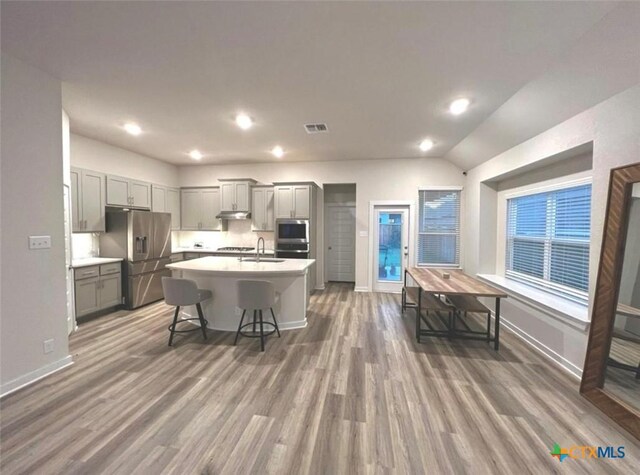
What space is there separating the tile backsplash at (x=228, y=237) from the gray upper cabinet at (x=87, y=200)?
1.92 metres

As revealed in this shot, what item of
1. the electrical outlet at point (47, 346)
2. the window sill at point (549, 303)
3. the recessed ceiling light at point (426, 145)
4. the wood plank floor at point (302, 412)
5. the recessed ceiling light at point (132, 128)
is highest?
the recessed ceiling light at point (426, 145)

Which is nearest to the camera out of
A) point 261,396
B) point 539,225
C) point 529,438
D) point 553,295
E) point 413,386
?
point 529,438

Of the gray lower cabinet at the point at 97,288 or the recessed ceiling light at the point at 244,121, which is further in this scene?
the gray lower cabinet at the point at 97,288

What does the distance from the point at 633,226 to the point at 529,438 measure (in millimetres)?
1767

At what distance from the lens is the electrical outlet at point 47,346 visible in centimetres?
240

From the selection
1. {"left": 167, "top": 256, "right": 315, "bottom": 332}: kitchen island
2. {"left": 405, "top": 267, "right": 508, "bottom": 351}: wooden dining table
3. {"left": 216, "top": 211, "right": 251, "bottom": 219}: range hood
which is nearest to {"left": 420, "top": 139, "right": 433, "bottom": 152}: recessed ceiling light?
{"left": 405, "top": 267, "right": 508, "bottom": 351}: wooden dining table

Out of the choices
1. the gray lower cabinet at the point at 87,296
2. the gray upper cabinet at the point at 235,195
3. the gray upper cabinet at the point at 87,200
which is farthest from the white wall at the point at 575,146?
the gray upper cabinet at the point at 87,200

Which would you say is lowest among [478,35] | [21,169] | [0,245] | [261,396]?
[261,396]

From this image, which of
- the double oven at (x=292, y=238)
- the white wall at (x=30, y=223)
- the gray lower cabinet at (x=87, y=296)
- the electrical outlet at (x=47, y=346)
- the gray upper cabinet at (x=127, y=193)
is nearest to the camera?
the white wall at (x=30, y=223)

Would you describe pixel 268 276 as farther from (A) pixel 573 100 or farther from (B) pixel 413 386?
(A) pixel 573 100

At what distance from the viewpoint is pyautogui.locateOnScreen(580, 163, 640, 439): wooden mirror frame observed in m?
2.02

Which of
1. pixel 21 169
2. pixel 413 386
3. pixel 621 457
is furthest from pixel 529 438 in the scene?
pixel 21 169

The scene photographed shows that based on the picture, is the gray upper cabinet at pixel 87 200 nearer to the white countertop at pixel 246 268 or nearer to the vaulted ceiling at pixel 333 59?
the vaulted ceiling at pixel 333 59

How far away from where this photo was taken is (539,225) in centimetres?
354
